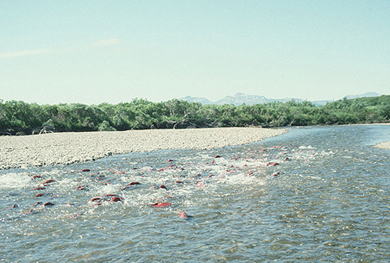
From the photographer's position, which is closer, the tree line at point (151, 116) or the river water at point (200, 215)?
the river water at point (200, 215)

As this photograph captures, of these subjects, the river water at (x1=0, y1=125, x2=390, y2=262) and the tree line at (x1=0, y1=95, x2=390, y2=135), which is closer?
the river water at (x1=0, y1=125, x2=390, y2=262)

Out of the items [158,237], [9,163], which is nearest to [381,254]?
[158,237]

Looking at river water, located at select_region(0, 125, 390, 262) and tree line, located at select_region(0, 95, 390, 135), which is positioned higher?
tree line, located at select_region(0, 95, 390, 135)

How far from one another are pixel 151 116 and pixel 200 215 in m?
55.8

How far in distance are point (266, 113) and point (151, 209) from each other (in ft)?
220

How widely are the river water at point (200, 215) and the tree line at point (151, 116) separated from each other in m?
34.7

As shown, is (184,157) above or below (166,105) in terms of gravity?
below

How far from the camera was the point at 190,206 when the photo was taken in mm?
11297

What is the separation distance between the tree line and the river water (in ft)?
114

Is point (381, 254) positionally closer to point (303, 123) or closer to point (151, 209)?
point (151, 209)

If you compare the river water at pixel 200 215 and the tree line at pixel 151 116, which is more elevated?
the tree line at pixel 151 116

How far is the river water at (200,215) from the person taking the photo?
7.78 metres

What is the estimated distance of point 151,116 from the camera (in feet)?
213

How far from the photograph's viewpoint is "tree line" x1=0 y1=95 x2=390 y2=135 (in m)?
48.2
